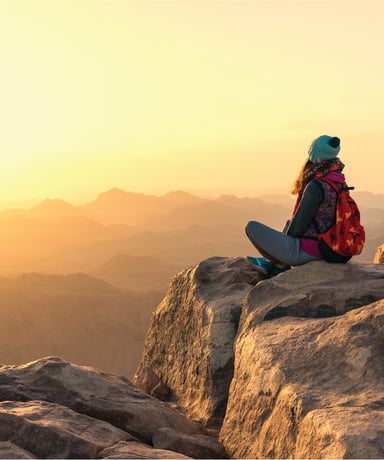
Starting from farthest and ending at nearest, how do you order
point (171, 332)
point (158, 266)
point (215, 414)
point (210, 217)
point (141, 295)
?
point (210, 217) → point (158, 266) → point (141, 295) → point (171, 332) → point (215, 414)

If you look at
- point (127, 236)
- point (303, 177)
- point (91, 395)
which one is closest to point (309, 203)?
point (303, 177)

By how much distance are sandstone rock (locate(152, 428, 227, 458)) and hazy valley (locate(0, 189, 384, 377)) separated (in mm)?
23028

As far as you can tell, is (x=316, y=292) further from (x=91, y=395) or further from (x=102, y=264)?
(x=102, y=264)

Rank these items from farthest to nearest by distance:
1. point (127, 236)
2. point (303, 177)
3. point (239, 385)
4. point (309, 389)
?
point (127, 236) → point (303, 177) → point (239, 385) → point (309, 389)

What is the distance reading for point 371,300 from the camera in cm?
475

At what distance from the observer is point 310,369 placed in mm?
3740

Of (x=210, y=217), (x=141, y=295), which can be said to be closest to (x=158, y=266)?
(x=141, y=295)

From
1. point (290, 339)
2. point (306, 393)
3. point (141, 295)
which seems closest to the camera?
point (306, 393)

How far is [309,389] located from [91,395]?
216cm

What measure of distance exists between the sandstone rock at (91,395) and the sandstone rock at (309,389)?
0.64 meters

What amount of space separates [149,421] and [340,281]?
224 cm

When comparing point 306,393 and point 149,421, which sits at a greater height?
point 306,393

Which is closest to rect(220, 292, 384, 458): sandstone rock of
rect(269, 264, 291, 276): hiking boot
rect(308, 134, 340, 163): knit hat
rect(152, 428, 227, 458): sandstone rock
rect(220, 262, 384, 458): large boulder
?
rect(220, 262, 384, 458): large boulder

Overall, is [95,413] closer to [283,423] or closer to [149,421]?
[149,421]
